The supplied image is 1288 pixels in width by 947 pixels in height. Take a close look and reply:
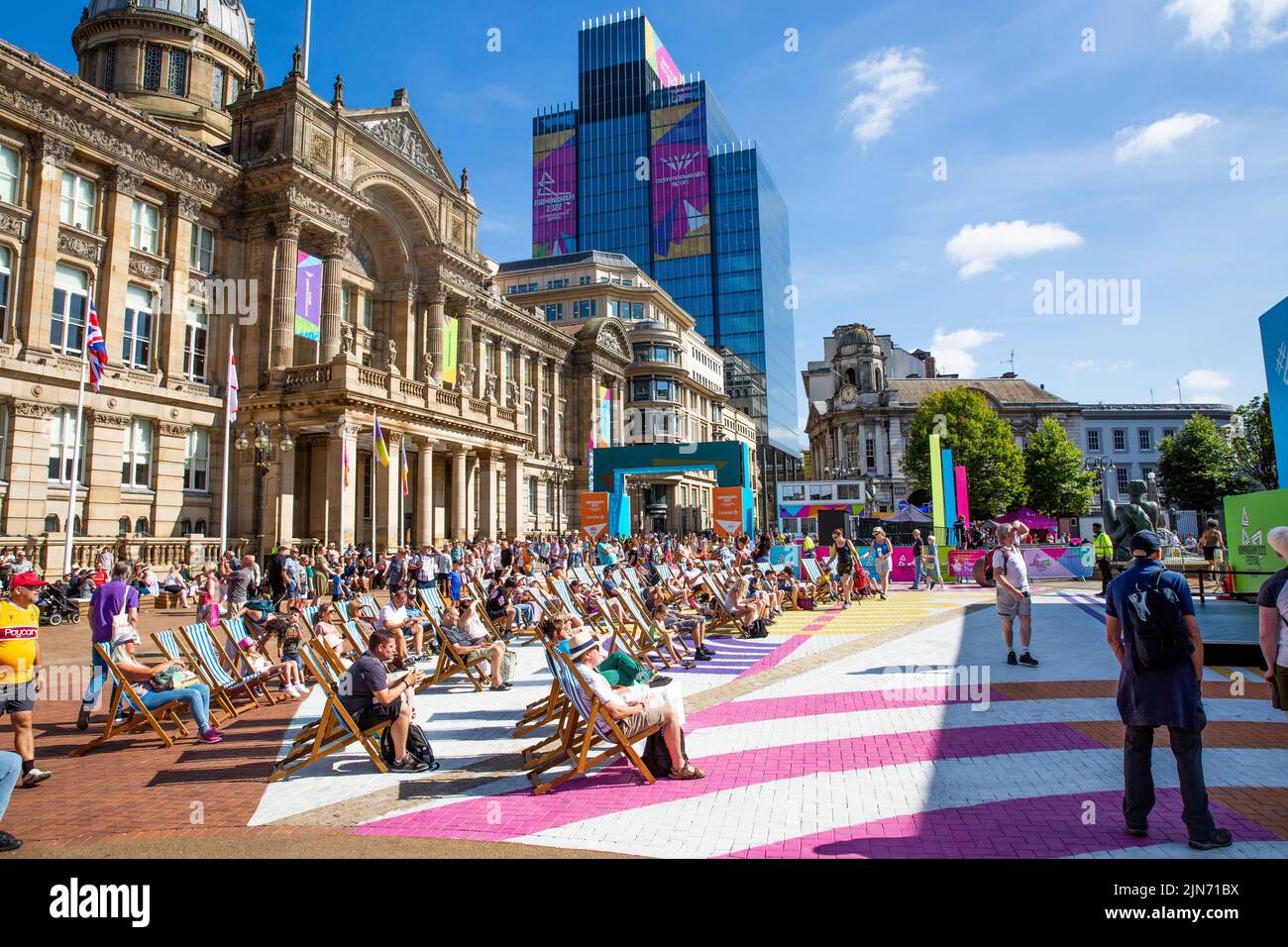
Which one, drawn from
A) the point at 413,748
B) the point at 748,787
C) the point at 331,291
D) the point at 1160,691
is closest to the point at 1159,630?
the point at 1160,691

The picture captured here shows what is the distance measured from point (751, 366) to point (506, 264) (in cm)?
3718

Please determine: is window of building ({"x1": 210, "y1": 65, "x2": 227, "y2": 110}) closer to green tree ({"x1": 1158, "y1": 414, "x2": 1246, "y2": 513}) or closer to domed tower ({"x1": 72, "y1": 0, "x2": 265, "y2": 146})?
domed tower ({"x1": 72, "y1": 0, "x2": 265, "y2": 146})

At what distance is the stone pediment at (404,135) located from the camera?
30.9 m

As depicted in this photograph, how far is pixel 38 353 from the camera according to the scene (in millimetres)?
20469

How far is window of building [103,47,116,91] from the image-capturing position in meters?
34.3

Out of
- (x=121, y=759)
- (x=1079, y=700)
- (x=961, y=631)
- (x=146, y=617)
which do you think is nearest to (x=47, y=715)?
(x=121, y=759)

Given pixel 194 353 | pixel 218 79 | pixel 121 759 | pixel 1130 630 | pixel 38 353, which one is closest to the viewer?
pixel 1130 630

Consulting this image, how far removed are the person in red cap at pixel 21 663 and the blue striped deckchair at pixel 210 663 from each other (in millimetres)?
1859

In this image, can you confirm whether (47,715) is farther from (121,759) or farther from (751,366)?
(751,366)

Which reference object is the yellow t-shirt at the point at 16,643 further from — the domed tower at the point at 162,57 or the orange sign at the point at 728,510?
the domed tower at the point at 162,57

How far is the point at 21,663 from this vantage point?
573 centimetres

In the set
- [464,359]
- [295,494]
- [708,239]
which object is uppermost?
[708,239]
